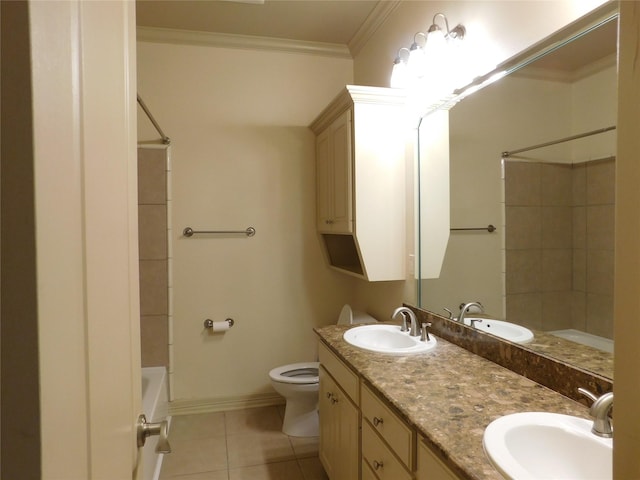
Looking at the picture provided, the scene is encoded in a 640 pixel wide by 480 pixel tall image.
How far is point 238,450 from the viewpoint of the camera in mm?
2424

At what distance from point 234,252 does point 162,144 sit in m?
0.92

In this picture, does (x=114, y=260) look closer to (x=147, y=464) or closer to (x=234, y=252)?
(x=147, y=464)

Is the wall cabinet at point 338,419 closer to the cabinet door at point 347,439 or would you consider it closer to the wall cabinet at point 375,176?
the cabinet door at point 347,439

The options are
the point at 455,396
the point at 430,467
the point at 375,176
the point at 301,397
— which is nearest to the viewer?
the point at 430,467

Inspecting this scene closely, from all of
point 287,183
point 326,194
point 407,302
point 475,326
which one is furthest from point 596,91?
point 287,183

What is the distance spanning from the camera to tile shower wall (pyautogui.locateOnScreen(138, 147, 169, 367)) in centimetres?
278

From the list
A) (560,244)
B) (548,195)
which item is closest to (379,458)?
(560,244)

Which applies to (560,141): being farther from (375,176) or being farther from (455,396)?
(375,176)

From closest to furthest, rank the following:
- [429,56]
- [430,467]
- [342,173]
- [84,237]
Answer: [84,237] → [430,467] → [429,56] → [342,173]

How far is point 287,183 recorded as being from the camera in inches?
120

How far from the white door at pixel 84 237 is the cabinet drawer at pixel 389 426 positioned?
736 millimetres

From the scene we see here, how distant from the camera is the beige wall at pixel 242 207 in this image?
9.34ft

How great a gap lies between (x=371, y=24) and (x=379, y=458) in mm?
2553

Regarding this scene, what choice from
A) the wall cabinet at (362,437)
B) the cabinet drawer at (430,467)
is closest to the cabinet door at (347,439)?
the wall cabinet at (362,437)
